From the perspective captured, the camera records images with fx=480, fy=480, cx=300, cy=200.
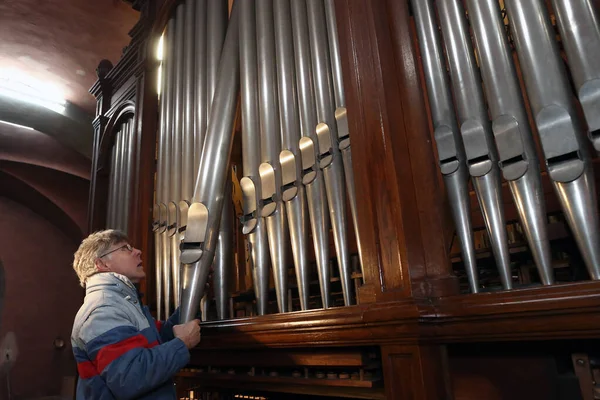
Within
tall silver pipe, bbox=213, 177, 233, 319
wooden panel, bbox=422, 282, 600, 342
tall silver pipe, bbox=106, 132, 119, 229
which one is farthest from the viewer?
tall silver pipe, bbox=106, 132, 119, 229

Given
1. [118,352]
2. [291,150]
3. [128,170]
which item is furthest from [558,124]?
[128,170]

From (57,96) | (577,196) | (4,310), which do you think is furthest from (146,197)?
(4,310)

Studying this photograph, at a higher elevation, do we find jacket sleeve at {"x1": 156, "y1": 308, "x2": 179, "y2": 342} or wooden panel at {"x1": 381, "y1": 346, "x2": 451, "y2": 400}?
jacket sleeve at {"x1": 156, "y1": 308, "x2": 179, "y2": 342}

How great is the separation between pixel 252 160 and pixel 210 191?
1.11 feet

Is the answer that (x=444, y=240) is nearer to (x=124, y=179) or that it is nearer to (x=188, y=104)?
(x=188, y=104)

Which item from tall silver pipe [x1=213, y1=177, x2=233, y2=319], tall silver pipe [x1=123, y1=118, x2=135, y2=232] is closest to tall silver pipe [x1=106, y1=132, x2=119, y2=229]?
tall silver pipe [x1=123, y1=118, x2=135, y2=232]

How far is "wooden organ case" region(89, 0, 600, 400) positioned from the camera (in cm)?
171

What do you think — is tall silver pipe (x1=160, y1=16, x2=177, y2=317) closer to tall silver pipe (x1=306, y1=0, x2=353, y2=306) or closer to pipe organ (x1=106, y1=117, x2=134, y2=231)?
pipe organ (x1=106, y1=117, x2=134, y2=231)

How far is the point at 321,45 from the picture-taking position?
9.03ft

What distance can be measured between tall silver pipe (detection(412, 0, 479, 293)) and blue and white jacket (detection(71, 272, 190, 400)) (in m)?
1.25

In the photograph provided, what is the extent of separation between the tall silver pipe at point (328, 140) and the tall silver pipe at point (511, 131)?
740 mm

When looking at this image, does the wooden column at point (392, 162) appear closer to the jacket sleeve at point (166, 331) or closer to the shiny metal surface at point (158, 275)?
the jacket sleeve at point (166, 331)

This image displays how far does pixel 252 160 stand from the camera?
2844 mm

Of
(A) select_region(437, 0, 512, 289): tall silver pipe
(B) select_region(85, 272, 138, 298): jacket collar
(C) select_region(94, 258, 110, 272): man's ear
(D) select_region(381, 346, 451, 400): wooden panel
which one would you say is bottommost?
(D) select_region(381, 346, 451, 400): wooden panel
